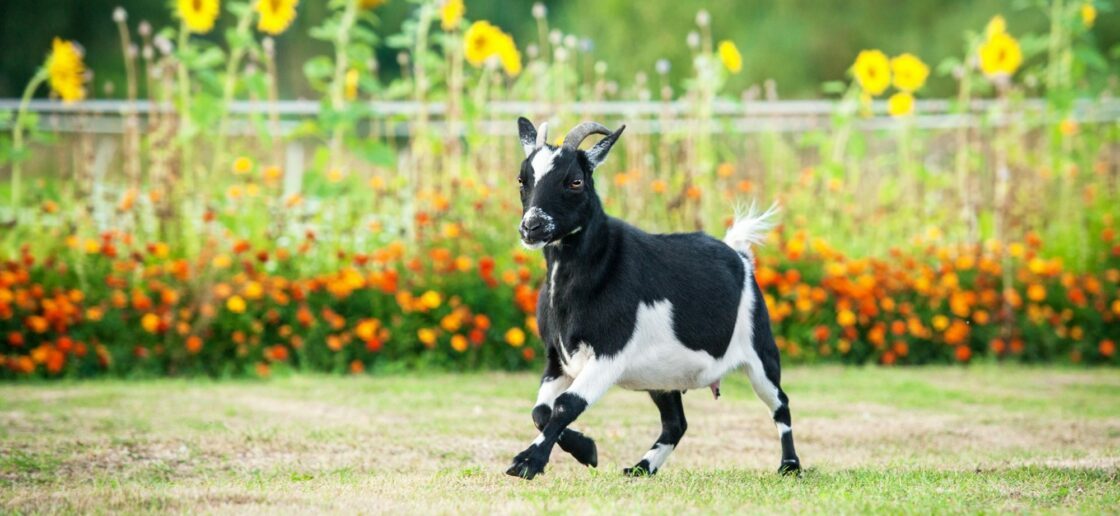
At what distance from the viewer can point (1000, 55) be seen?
10836 millimetres

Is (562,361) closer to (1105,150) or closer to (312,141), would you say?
(1105,150)

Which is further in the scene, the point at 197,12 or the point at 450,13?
the point at 450,13

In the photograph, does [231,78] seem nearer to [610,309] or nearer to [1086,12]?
[610,309]

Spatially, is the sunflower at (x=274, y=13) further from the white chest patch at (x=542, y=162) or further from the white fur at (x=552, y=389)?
the white fur at (x=552, y=389)

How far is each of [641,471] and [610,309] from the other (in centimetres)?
77

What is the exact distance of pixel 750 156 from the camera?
11.7m

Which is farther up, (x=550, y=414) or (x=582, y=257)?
(x=582, y=257)

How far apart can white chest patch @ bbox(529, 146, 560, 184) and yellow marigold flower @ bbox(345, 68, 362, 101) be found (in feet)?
17.1

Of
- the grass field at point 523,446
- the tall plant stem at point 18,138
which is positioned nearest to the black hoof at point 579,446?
the grass field at point 523,446

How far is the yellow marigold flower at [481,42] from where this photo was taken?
1011cm

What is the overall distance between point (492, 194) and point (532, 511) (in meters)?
5.92

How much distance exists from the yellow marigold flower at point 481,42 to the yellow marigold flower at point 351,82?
2.66ft

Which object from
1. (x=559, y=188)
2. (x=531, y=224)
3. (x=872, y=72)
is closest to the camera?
(x=531, y=224)

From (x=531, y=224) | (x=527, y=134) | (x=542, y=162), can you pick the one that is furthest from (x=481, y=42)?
(x=531, y=224)
